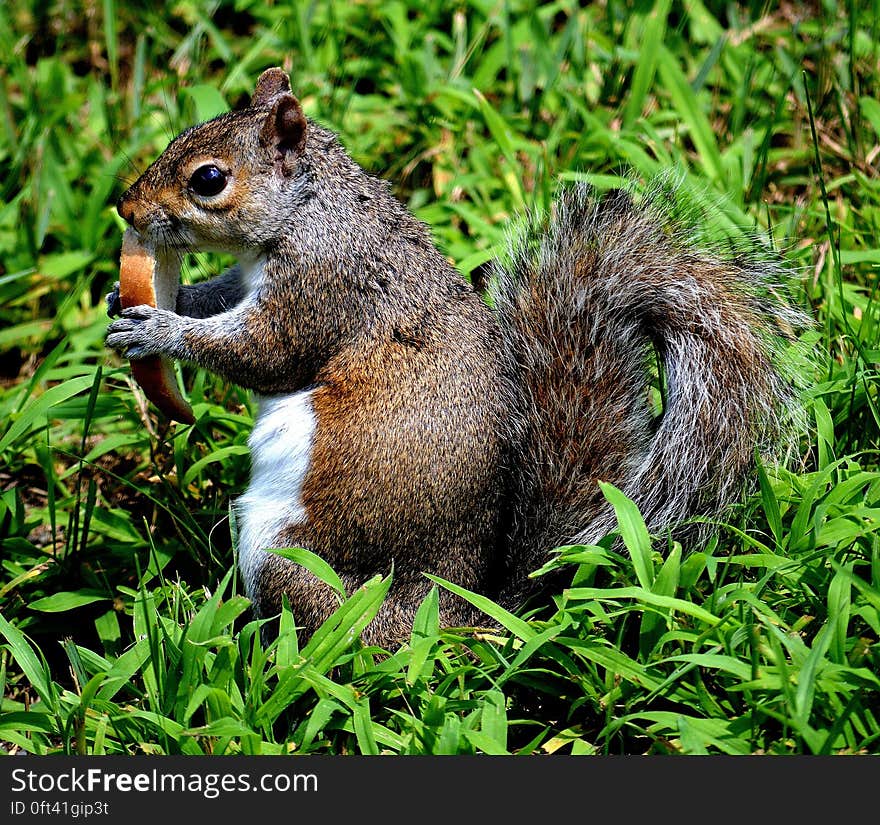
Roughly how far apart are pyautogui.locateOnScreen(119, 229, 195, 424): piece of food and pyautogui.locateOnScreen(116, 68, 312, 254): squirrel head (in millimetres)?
55

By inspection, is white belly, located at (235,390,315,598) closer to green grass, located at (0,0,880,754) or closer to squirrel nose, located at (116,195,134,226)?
green grass, located at (0,0,880,754)

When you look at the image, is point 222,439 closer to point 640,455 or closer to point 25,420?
point 25,420

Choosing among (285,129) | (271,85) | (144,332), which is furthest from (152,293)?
(271,85)

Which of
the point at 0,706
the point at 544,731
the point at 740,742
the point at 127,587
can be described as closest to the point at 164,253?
the point at 127,587

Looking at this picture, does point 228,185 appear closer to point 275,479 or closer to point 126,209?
point 126,209

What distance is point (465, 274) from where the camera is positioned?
128 inches

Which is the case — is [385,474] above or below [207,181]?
below

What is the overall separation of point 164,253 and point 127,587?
80 centimetres

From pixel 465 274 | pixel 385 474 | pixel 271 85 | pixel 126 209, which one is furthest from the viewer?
pixel 465 274

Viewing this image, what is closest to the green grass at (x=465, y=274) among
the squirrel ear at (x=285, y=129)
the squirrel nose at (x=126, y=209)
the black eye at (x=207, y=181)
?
the squirrel nose at (x=126, y=209)

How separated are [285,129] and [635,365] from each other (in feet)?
2.98

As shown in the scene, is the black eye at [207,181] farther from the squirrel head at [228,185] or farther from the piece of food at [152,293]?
the piece of food at [152,293]

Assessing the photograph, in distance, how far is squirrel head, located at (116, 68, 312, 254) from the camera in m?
2.49

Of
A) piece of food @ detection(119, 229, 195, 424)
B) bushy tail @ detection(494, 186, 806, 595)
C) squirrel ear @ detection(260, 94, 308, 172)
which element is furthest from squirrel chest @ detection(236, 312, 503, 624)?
squirrel ear @ detection(260, 94, 308, 172)
